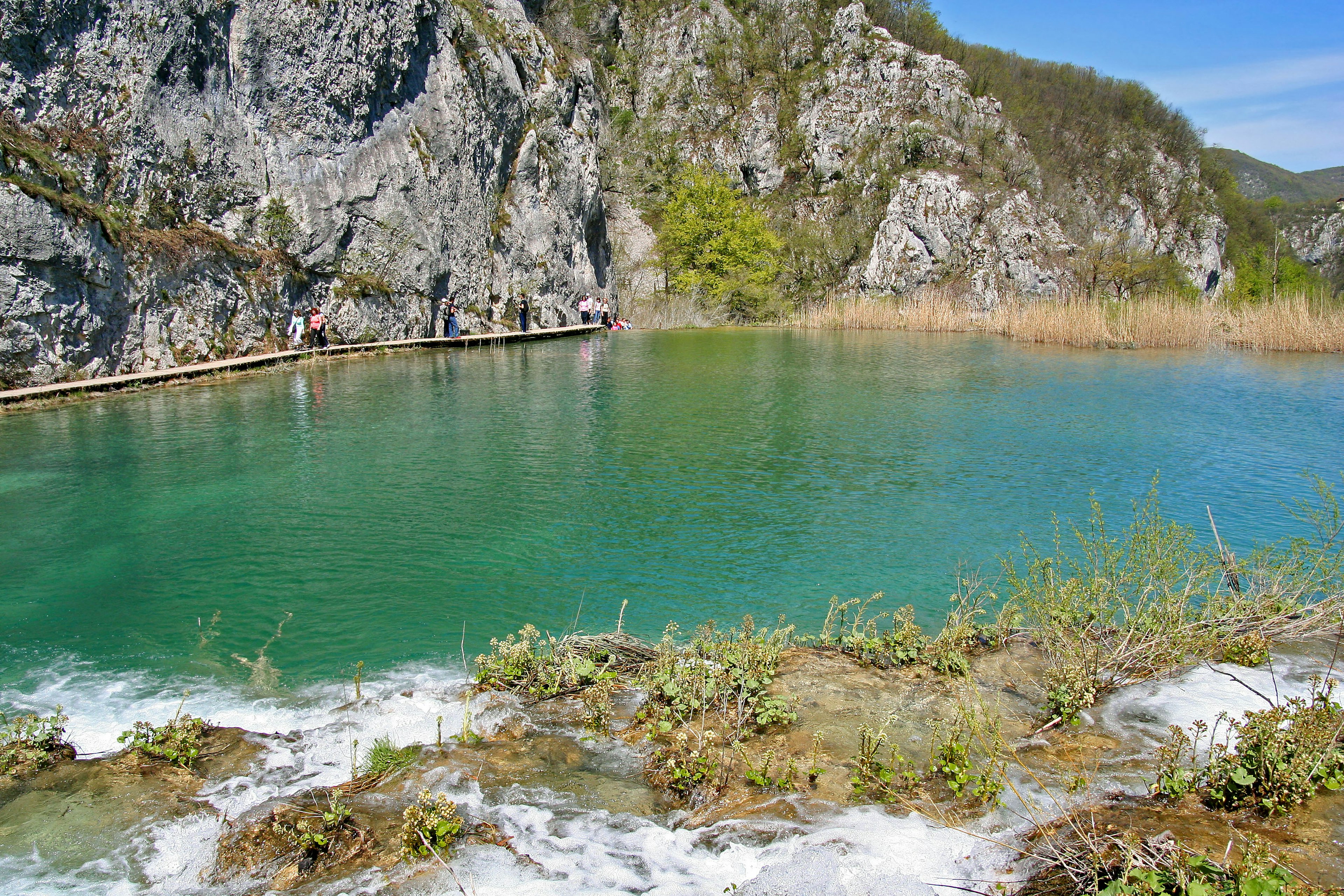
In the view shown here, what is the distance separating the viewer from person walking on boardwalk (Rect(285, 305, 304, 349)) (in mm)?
24938

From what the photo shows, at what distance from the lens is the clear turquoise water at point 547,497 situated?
6.56 meters

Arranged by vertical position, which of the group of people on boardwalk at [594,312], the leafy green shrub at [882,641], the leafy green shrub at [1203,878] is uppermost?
the group of people on boardwalk at [594,312]

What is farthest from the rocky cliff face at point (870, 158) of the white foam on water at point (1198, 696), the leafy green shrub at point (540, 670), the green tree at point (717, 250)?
the leafy green shrub at point (540, 670)

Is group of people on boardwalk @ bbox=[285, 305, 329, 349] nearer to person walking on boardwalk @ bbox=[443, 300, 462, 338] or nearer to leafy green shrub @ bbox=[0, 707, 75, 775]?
person walking on boardwalk @ bbox=[443, 300, 462, 338]

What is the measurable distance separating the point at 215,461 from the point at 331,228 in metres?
17.8

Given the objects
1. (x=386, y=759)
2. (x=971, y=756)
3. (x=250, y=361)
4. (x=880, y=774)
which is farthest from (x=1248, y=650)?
(x=250, y=361)

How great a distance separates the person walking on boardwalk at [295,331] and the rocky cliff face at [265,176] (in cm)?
36

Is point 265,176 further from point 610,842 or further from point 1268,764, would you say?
point 1268,764

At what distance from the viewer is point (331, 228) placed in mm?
26594

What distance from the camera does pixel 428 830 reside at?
3.61 m

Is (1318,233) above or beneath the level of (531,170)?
above

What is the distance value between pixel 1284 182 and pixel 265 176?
474ft

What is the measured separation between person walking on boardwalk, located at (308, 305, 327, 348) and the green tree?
23.3m

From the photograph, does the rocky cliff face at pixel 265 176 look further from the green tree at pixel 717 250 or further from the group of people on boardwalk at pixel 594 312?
the green tree at pixel 717 250
